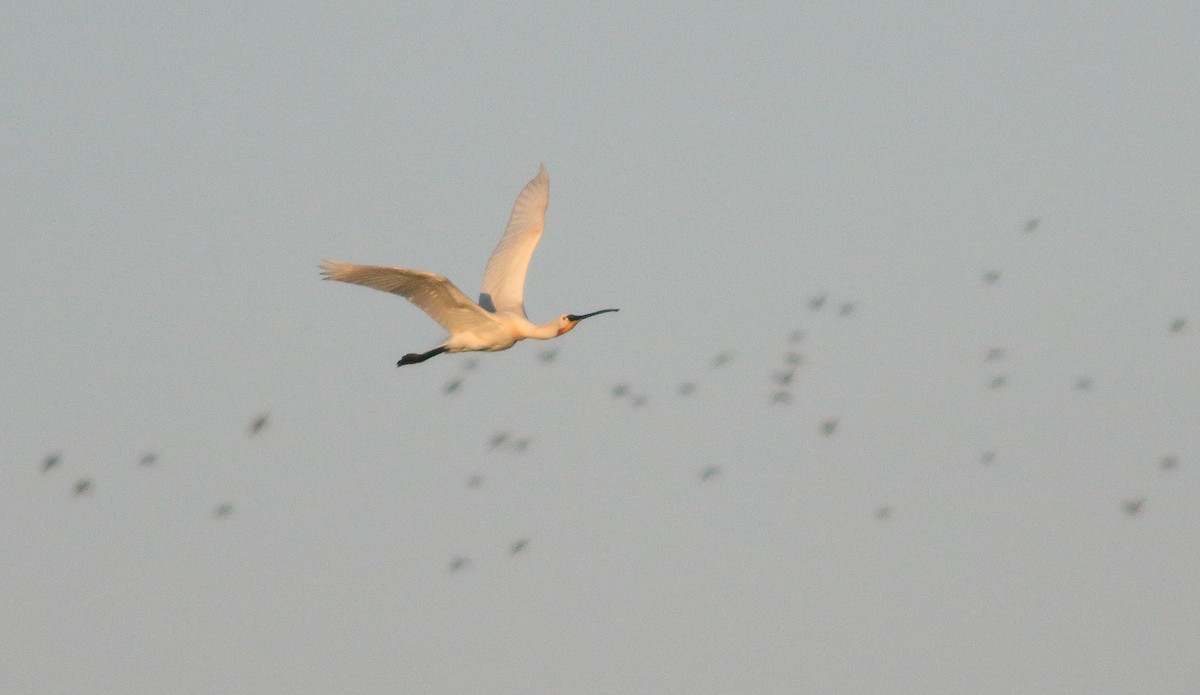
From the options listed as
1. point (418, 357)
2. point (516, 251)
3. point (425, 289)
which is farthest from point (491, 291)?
point (425, 289)

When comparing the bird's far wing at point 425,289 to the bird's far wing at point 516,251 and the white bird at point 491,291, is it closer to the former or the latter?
the white bird at point 491,291

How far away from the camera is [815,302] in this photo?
5722cm

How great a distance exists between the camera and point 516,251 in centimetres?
5497

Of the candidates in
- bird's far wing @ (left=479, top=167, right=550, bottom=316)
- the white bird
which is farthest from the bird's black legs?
bird's far wing @ (left=479, top=167, right=550, bottom=316)

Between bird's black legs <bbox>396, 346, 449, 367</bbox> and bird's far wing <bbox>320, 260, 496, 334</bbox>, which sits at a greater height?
bird's far wing <bbox>320, 260, 496, 334</bbox>

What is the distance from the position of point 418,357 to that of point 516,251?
4483mm

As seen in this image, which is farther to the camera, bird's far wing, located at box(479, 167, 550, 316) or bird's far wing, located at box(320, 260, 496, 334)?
bird's far wing, located at box(479, 167, 550, 316)

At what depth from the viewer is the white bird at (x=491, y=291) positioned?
4771 cm

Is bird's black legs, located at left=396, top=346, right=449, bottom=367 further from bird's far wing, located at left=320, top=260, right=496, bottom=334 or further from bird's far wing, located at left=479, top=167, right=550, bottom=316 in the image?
bird's far wing, located at left=479, top=167, right=550, bottom=316

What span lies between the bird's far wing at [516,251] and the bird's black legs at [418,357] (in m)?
2.68

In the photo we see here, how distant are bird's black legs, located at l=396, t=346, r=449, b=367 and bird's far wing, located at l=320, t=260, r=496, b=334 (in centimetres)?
45

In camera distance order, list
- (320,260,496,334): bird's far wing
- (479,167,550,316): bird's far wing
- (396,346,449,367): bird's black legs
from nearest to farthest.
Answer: (320,260,496,334): bird's far wing → (396,346,449,367): bird's black legs → (479,167,550,316): bird's far wing

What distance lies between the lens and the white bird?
4771cm

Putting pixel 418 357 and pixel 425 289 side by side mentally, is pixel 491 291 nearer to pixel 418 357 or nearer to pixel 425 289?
pixel 418 357
